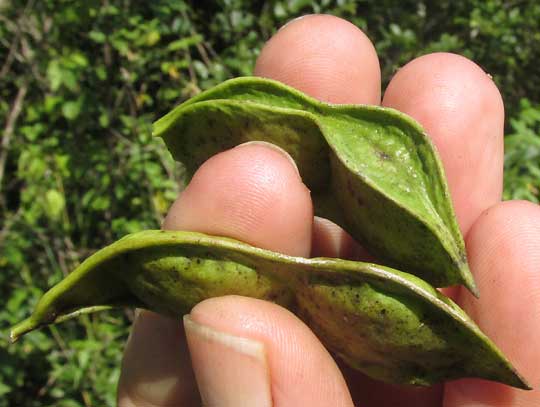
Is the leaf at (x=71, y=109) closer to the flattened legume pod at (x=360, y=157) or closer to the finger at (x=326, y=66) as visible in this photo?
the finger at (x=326, y=66)

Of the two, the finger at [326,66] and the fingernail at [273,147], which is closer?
the fingernail at [273,147]

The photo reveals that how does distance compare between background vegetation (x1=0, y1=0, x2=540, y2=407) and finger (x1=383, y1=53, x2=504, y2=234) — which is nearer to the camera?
finger (x1=383, y1=53, x2=504, y2=234)

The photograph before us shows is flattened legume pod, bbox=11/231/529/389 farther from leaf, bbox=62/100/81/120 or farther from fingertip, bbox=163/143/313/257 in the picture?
leaf, bbox=62/100/81/120

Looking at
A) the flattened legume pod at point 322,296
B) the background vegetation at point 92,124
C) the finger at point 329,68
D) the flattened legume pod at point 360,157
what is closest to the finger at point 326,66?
the finger at point 329,68

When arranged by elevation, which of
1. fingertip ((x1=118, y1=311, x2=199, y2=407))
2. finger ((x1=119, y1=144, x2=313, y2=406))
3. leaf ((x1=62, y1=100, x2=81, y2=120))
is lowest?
fingertip ((x1=118, y1=311, x2=199, y2=407))

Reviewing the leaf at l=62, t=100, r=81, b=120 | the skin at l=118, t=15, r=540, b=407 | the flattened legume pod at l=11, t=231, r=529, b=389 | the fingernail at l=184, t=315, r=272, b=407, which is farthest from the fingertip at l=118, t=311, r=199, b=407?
the leaf at l=62, t=100, r=81, b=120

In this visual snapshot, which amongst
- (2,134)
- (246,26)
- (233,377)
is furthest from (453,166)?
(2,134)
